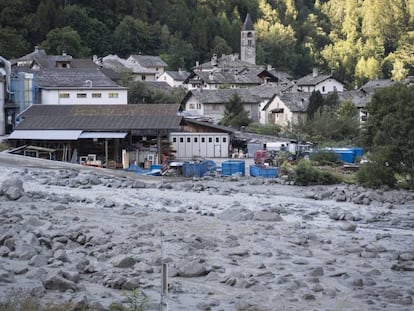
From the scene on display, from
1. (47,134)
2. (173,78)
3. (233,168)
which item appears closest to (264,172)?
(233,168)

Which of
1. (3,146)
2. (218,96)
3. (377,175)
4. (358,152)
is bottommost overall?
(377,175)

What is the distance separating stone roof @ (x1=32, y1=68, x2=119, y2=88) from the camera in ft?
157

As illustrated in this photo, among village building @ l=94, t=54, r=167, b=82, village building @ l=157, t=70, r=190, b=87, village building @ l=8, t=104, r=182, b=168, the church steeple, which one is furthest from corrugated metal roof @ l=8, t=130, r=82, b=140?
the church steeple

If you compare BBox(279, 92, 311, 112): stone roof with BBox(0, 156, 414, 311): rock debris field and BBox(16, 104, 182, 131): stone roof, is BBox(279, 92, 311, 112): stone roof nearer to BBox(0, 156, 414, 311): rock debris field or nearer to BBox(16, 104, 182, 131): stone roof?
BBox(16, 104, 182, 131): stone roof

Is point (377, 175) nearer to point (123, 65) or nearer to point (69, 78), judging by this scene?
point (69, 78)

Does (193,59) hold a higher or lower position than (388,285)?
higher

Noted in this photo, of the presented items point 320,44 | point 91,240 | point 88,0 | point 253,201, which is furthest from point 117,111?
point 320,44

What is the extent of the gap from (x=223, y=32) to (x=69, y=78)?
180 feet

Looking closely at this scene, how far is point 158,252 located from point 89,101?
1177 inches

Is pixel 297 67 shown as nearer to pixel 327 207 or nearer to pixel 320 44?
pixel 320 44

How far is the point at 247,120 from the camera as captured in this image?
53750 mm

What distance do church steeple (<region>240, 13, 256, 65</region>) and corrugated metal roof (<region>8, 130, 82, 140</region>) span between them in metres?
56.9

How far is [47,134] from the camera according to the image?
39.4 m

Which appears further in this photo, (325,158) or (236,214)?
(325,158)
